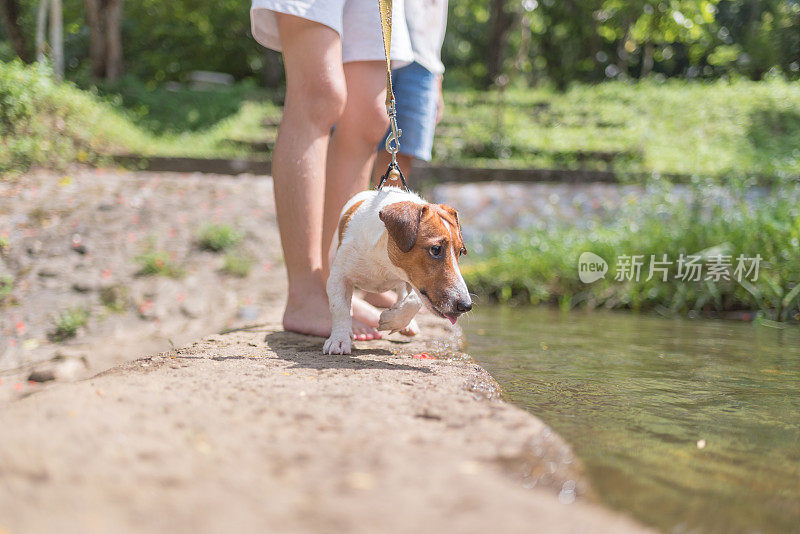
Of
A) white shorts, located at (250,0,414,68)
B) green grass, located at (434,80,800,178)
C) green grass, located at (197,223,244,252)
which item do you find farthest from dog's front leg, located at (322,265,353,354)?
green grass, located at (434,80,800,178)

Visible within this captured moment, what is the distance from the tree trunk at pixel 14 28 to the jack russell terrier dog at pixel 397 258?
41.3ft

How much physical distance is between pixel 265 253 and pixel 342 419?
161 inches

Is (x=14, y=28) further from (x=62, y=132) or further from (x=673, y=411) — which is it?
(x=673, y=411)

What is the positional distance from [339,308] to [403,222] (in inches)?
17.9

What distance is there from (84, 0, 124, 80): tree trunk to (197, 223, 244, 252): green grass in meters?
8.70

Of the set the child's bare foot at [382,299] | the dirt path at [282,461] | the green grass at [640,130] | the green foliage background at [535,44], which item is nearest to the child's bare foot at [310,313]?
the child's bare foot at [382,299]

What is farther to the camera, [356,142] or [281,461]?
[356,142]

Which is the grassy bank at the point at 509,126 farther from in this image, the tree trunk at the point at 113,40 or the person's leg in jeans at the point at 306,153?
the person's leg in jeans at the point at 306,153

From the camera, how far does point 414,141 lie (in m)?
3.12

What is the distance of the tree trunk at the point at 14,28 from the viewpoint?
12.7 metres

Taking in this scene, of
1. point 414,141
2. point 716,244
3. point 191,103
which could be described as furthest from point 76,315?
point 191,103

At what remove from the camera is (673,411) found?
5.98 ft

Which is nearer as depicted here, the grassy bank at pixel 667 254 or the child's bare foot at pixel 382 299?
the child's bare foot at pixel 382 299

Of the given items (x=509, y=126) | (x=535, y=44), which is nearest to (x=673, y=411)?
(x=509, y=126)
